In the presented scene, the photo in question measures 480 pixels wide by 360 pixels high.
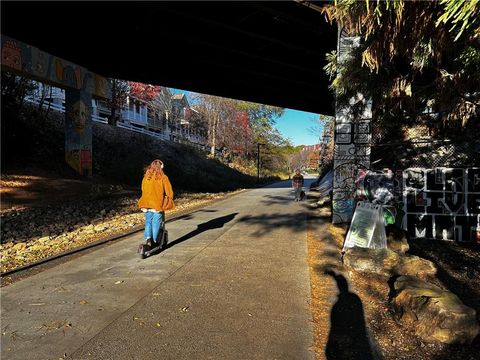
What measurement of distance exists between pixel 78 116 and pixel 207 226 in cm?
1432

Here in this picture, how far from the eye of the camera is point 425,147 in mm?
10664

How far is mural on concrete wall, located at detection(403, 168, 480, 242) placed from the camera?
29.0 feet

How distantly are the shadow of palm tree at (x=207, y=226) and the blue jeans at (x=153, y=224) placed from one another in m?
0.79

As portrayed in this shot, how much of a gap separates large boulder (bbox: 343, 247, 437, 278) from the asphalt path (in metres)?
0.80

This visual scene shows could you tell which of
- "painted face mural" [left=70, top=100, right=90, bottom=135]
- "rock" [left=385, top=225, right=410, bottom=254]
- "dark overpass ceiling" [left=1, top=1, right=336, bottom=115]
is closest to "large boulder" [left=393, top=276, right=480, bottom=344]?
"rock" [left=385, top=225, right=410, bottom=254]

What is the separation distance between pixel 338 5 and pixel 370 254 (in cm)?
397

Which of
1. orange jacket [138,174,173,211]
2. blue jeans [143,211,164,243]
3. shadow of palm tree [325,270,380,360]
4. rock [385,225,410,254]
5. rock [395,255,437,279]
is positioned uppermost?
orange jacket [138,174,173,211]

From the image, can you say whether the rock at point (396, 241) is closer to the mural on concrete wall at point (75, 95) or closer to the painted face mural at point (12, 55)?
the painted face mural at point (12, 55)

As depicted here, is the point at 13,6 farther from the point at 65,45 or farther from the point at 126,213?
the point at 126,213

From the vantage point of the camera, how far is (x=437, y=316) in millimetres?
4145

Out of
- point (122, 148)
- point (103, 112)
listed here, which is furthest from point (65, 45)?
point (103, 112)

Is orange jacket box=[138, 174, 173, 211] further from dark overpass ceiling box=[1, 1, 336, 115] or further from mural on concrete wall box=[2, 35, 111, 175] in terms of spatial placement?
mural on concrete wall box=[2, 35, 111, 175]

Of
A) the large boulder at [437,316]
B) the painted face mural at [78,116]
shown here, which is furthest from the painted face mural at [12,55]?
the large boulder at [437,316]

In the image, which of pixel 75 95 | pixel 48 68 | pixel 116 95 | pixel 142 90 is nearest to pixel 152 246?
pixel 48 68
